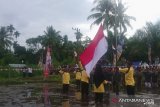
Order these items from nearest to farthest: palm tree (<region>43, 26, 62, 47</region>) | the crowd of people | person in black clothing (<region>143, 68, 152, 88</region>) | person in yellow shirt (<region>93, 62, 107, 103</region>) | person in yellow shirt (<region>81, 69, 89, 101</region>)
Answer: person in yellow shirt (<region>93, 62, 107, 103</region>)
the crowd of people
person in yellow shirt (<region>81, 69, 89, 101</region>)
person in black clothing (<region>143, 68, 152, 88</region>)
palm tree (<region>43, 26, 62, 47</region>)

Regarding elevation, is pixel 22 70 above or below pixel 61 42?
below

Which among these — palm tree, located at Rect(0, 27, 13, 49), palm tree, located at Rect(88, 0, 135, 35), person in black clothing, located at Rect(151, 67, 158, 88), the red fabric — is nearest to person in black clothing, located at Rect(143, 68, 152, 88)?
person in black clothing, located at Rect(151, 67, 158, 88)

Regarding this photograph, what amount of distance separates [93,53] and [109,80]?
11025 mm

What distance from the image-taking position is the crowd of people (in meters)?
14.1

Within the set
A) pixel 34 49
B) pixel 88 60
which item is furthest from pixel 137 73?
pixel 34 49

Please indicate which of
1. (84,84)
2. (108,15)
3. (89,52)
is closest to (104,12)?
(108,15)

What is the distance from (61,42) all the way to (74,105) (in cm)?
7259

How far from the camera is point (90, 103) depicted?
14875 mm

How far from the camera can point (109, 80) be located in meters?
23.4

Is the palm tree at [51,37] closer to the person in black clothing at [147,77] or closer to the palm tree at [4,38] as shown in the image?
the palm tree at [4,38]

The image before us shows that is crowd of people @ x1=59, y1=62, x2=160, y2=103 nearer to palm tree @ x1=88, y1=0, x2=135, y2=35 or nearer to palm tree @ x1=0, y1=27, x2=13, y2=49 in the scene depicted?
palm tree @ x1=88, y1=0, x2=135, y2=35

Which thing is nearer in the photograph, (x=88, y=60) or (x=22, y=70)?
(x=88, y=60)

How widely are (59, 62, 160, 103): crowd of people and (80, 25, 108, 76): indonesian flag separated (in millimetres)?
1514

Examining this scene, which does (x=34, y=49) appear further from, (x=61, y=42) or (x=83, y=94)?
(x=83, y=94)
